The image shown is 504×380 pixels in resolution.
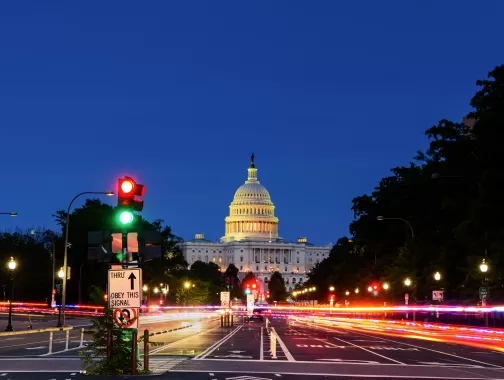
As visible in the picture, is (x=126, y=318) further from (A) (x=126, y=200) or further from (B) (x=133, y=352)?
(A) (x=126, y=200)

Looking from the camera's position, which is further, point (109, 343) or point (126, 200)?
point (109, 343)

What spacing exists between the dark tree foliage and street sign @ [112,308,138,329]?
119ft

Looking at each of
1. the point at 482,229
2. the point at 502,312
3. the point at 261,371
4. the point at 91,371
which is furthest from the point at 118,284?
the point at 482,229

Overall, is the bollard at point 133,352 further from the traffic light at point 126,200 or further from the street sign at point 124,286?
the traffic light at point 126,200

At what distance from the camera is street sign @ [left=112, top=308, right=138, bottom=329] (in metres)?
20.4

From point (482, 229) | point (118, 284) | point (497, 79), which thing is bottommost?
point (118, 284)

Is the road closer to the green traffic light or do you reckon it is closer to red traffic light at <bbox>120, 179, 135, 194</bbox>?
the green traffic light

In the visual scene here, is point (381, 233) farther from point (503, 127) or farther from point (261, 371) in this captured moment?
point (261, 371)

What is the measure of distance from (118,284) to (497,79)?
59.0 meters

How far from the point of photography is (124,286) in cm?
1992

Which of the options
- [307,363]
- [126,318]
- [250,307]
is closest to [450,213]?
[250,307]

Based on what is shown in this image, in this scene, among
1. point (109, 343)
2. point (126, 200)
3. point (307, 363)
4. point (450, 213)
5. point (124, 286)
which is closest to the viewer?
point (124, 286)

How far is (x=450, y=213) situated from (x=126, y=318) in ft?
222

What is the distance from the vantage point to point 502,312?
56188 mm
